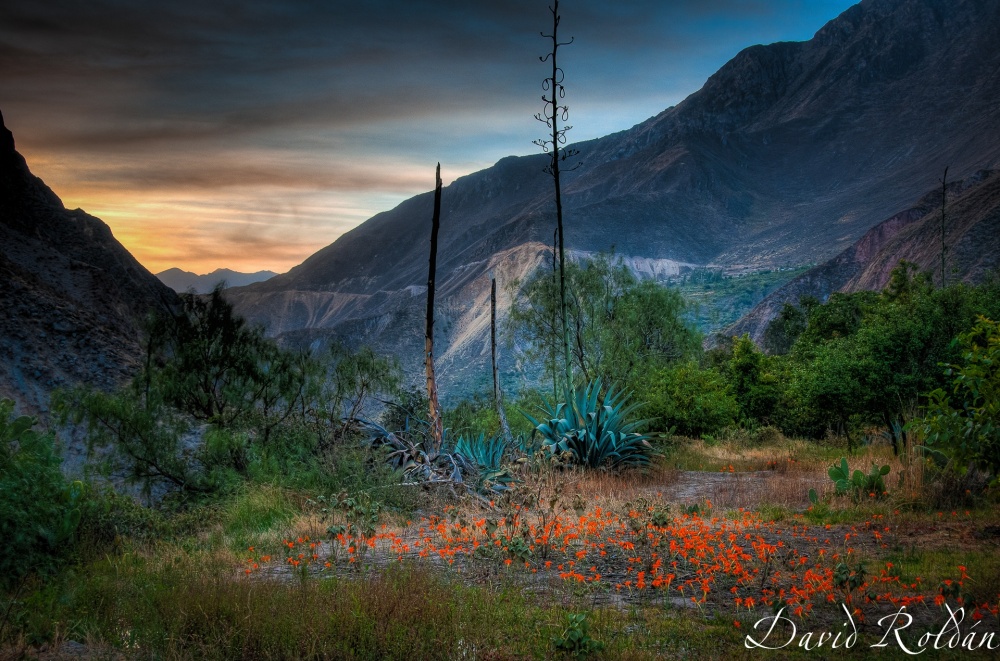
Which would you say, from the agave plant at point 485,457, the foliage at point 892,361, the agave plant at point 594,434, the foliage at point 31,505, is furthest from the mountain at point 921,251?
the foliage at point 31,505

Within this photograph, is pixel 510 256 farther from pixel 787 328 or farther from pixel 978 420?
pixel 978 420

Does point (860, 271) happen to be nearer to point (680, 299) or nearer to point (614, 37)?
point (614, 37)

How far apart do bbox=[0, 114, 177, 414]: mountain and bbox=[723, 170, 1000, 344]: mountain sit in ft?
189

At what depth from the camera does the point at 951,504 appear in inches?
325

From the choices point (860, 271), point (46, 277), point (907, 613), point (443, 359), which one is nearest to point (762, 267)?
point (860, 271)

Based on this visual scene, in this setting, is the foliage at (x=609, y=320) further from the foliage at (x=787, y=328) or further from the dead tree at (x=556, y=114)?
the foliage at (x=787, y=328)

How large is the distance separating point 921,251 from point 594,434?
3654 inches

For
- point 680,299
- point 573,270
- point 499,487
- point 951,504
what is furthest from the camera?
point 680,299

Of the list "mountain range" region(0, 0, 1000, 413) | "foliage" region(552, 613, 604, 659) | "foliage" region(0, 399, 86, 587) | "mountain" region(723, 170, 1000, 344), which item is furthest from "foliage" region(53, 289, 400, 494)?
"mountain" region(723, 170, 1000, 344)

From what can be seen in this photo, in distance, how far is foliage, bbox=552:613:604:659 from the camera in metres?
4.20

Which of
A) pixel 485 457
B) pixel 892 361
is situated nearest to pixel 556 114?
pixel 485 457

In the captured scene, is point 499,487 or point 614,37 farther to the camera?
point 614,37

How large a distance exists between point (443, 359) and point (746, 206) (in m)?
122

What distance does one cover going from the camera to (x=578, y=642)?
4.22 metres
